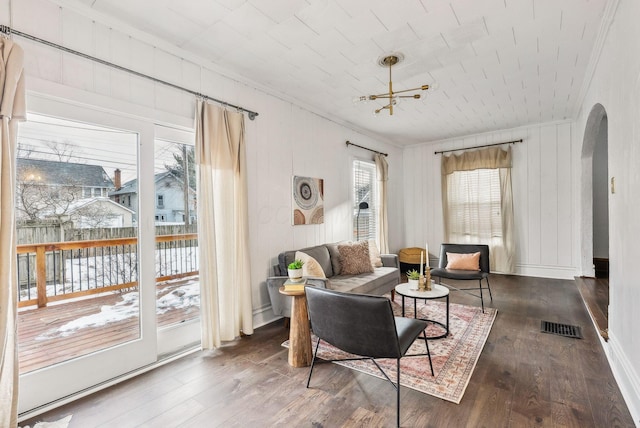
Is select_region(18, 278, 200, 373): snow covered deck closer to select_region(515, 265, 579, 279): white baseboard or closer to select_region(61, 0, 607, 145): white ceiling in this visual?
select_region(61, 0, 607, 145): white ceiling

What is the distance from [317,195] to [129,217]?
2501 mm

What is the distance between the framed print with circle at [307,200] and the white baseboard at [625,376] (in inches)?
127

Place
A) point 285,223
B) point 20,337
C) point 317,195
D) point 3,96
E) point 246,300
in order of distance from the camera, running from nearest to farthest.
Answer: point 3,96 → point 20,337 → point 246,300 → point 285,223 → point 317,195

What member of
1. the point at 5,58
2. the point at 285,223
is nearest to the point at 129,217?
the point at 5,58

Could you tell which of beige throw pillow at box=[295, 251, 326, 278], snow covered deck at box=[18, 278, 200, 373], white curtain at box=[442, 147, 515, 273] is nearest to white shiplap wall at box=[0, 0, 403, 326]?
beige throw pillow at box=[295, 251, 326, 278]

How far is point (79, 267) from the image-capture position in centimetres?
238

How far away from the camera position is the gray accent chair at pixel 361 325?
1.89 meters

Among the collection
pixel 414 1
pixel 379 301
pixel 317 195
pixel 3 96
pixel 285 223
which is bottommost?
pixel 379 301

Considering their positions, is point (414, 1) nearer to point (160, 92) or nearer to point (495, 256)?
point (160, 92)

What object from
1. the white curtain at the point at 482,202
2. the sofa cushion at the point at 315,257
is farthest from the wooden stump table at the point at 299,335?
the white curtain at the point at 482,202

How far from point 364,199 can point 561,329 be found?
3343 millimetres

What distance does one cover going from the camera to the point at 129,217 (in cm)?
259

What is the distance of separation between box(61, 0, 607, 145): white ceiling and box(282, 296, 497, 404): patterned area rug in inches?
108

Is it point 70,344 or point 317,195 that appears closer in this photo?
point 70,344
